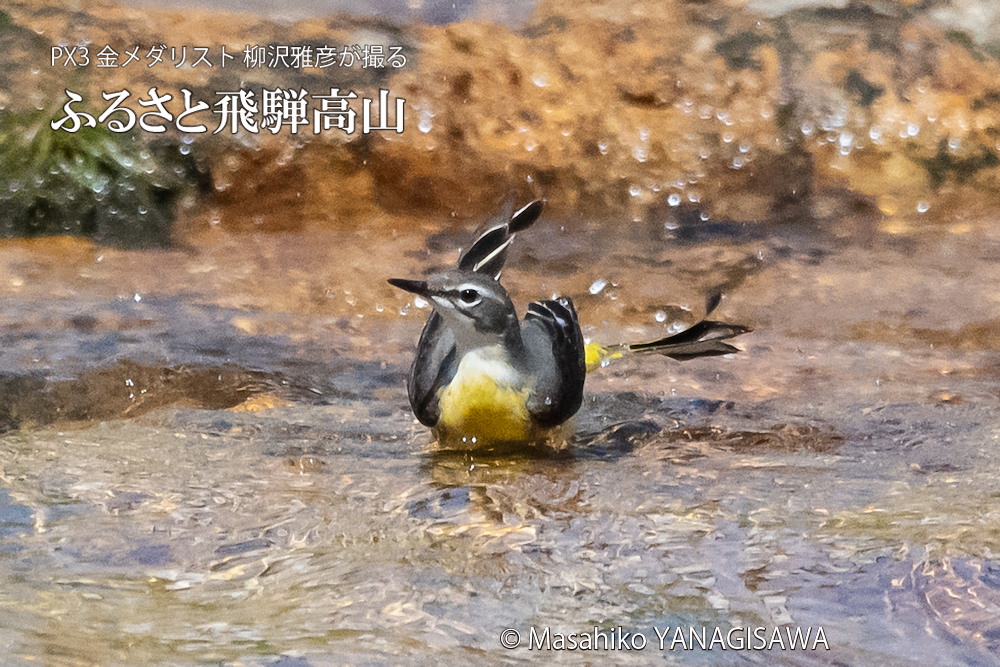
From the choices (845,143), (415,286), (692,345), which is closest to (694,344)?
(692,345)

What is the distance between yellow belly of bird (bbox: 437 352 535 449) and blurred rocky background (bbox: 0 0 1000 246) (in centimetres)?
521

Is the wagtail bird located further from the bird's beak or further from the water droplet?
the water droplet

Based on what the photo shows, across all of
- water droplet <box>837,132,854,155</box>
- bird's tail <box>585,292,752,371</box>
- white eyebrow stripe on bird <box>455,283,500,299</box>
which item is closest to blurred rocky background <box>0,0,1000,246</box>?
water droplet <box>837,132,854,155</box>

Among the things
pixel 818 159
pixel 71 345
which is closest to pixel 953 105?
pixel 818 159

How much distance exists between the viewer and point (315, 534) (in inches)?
159

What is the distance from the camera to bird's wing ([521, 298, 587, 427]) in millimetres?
4648

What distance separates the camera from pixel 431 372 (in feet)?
15.4

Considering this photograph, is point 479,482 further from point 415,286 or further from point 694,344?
point 694,344

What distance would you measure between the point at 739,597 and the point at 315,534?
165 cm

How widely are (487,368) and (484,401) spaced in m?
0.15

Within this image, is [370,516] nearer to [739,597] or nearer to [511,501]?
[511,501]

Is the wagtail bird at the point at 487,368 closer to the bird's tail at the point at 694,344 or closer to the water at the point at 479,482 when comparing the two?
the water at the point at 479,482

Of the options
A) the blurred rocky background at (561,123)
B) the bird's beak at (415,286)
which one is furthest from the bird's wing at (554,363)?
the blurred rocky background at (561,123)

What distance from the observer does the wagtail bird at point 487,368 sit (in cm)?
450
